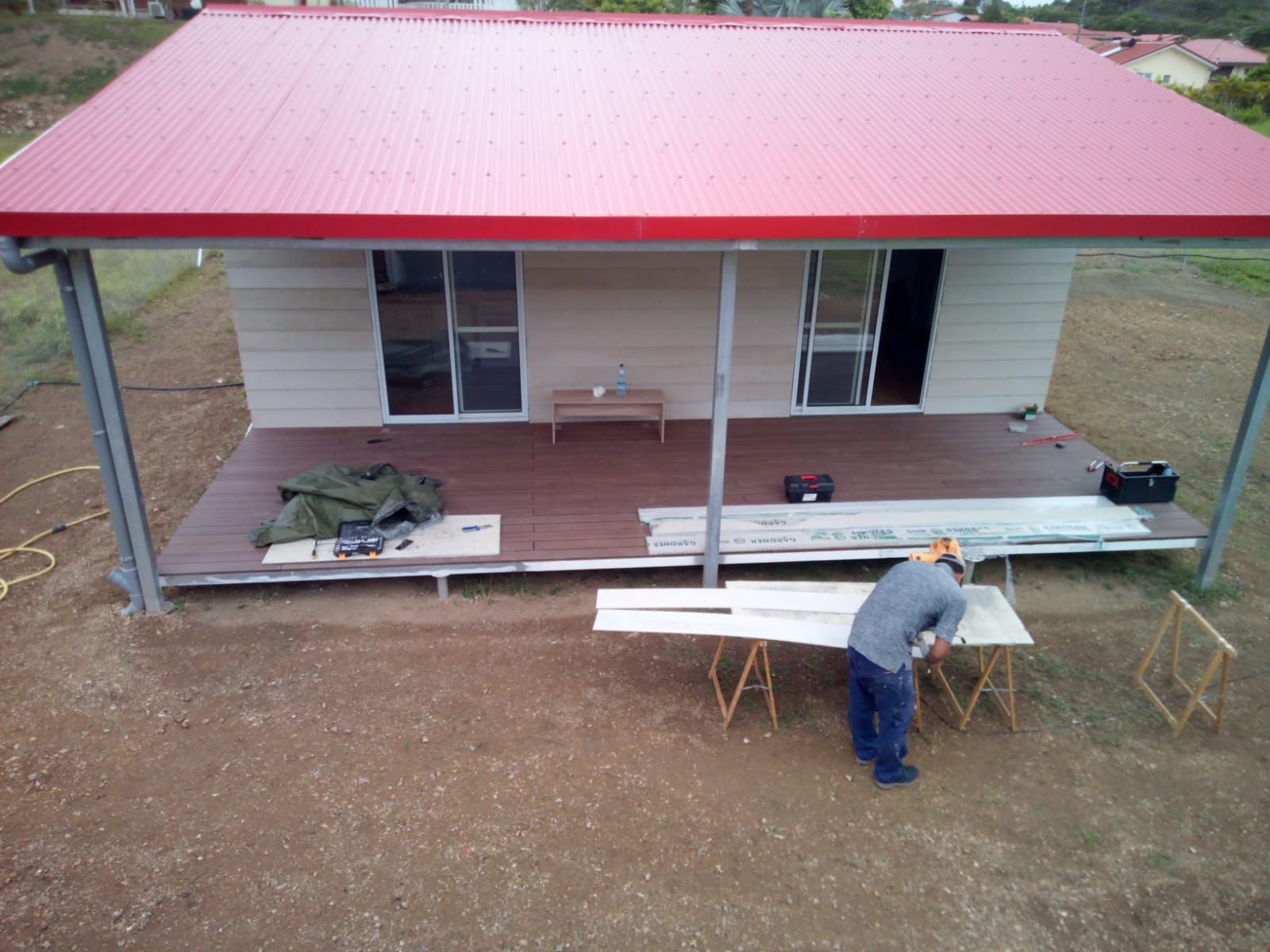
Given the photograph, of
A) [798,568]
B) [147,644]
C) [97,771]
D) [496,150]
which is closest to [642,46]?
[496,150]

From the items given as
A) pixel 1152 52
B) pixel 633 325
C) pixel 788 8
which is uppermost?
pixel 788 8

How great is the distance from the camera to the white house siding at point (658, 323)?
779cm

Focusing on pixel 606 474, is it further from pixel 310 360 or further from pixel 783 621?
pixel 310 360

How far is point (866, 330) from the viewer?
8.27 meters

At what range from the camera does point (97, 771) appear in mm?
4602

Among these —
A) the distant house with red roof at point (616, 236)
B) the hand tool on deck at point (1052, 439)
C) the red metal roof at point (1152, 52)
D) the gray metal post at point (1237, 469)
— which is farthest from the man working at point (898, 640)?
the red metal roof at point (1152, 52)

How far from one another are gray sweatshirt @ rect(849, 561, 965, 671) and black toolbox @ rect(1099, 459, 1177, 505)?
11.2 feet

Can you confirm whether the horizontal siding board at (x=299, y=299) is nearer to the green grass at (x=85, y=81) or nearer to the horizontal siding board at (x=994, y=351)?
the horizontal siding board at (x=994, y=351)

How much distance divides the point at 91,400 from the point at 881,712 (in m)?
5.01

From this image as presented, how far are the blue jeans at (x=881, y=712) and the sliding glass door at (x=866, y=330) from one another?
435 centimetres

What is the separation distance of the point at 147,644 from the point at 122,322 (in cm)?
859

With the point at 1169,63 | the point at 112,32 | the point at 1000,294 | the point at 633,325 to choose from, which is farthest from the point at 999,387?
the point at 1169,63

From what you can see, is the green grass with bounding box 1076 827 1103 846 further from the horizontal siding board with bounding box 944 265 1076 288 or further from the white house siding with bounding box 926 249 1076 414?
the horizontal siding board with bounding box 944 265 1076 288

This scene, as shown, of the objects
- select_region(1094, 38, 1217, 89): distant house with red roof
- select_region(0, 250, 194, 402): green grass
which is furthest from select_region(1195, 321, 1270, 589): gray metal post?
select_region(1094, 38, 1217, 89): distant house with red roof
